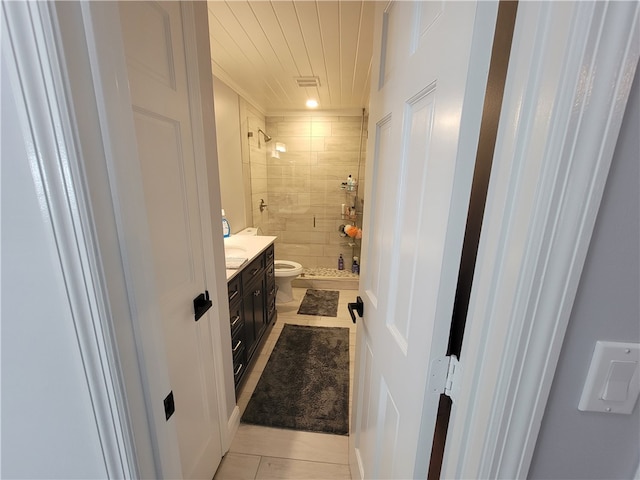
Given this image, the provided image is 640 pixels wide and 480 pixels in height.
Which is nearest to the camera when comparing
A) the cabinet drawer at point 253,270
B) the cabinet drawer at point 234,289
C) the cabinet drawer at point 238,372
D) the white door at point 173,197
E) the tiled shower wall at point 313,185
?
the white door at point 173,197

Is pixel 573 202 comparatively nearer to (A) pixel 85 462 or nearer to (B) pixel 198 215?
(A) pixel 85 462

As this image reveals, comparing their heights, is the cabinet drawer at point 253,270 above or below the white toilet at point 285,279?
above

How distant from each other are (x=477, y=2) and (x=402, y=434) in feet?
2.99

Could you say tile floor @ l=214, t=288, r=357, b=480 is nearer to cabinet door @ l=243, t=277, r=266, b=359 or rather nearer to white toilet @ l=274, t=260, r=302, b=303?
cabinet door @ l=243, t=277, r=266, b=359

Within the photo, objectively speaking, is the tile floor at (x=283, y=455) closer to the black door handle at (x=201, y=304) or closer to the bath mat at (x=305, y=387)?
the bath mat at (x=305, y=387)

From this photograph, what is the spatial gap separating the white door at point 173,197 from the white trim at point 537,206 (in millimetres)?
857

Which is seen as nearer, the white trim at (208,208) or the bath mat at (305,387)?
the white trim at (208,208)

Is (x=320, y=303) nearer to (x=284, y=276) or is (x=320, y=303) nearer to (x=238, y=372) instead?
(x=284, y=276)

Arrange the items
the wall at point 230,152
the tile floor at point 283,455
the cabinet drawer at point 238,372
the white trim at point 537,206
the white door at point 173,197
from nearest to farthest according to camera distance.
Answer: the white trim at point 537,206, the white door at point 173,197, the tile floor at point 283,455, the cabinet drawer at point 238,372, the wall at point 230,152

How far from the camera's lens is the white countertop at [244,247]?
1.94 meters

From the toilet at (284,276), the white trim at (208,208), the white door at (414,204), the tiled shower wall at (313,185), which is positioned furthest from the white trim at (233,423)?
the tiled shower wall at (313,185)

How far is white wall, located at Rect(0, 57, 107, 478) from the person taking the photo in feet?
1.39

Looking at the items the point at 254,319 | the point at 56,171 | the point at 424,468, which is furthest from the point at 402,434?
the point at 254,319

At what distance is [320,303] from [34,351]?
2943 mm
